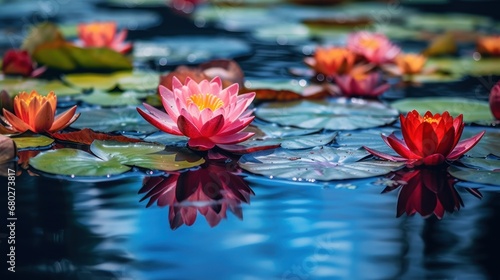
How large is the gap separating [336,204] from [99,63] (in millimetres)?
1341

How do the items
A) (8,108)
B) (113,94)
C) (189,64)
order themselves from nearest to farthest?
(8,108)
(113,94)
(189,64)

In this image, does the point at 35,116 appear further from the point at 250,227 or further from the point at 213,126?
the point at 250,227

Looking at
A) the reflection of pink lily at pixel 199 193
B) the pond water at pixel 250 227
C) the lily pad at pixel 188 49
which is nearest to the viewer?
the pond water at pixel 250 227

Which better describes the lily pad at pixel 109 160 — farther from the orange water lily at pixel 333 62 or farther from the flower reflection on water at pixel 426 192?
the orange water lily at pixel 333 62

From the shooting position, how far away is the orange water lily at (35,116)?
1.62m

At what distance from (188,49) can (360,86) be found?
1.02 m

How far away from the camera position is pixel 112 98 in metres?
2.07

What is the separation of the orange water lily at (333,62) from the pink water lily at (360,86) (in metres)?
0.24

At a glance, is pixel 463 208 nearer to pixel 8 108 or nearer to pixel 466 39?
pixel 8 108

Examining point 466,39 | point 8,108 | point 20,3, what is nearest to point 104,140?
point 8,108

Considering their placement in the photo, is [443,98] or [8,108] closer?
[8,108]

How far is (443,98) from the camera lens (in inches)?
85.4

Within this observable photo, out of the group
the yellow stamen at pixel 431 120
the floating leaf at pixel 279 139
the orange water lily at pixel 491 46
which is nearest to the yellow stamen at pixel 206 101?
the floating leaf at pixel 279 139

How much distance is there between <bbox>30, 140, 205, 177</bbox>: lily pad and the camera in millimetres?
1472
